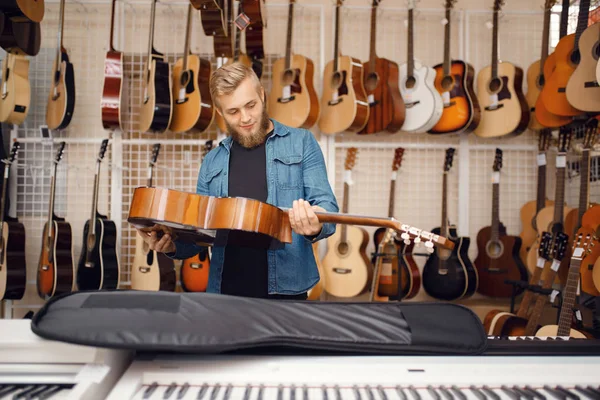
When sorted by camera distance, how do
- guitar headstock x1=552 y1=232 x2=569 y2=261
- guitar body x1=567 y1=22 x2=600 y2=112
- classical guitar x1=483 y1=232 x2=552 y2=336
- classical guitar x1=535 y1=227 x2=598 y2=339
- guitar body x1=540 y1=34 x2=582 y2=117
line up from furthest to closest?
classical guitar x1=483 y1=232 x2=552 y2=336 → guitar body x1=540 y1=34 x2=582 y2=117 → guitar headstock x1=552 y1=232 x2=569 y2=261 → guitar body x1=567 y1=22 x2=600 y2=112 → classical guitar x1=535 y1=227 x2=598 y2=339

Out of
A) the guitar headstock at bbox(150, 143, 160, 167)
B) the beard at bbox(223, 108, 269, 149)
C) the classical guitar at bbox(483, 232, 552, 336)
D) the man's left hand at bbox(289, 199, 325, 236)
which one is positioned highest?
the guitar headstock at bbox(150, 143, 160, 167)

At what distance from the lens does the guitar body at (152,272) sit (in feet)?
12.9

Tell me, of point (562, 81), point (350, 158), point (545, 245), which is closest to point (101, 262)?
point (350, 158)

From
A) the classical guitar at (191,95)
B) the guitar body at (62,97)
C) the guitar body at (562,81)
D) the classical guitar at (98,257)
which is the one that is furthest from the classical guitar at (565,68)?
the guitar body at (62,97)

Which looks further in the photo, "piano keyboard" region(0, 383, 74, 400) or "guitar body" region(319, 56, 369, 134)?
"guitar body" region(319, 56, 369, 134)

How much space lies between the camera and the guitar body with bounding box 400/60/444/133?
155 inches

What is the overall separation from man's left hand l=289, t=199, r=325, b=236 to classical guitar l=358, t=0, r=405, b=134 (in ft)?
8.08

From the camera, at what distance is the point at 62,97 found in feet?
13.1

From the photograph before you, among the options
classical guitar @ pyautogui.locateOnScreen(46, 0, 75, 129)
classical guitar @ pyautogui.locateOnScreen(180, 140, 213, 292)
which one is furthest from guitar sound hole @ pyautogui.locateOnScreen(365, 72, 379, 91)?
classical guitar @ pyautogui.locateOnScreen(46, 0, 75, 129)

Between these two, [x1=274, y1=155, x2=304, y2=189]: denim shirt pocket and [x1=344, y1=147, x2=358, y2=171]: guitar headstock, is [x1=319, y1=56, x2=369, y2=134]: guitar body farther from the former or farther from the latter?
[x1=274, y1=155, x2=304, y2=189]: denim shirt pocket

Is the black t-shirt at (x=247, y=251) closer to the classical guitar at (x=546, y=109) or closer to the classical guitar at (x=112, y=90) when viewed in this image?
the classical guitar at (x=112, y=90)

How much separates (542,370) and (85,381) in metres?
0.97

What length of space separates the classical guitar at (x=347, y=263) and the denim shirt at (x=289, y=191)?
6.48 ft

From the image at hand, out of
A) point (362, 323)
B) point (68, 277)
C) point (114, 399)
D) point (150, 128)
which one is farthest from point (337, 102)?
point (114, 399)
